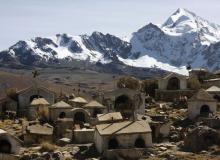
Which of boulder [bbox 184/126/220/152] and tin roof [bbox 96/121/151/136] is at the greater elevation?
tin roof [bbox 96/121/151/136]

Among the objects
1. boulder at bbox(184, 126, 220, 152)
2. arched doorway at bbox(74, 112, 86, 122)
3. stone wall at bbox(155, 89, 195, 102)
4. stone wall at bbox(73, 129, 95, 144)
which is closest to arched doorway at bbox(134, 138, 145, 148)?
boulder at bbox(184, 126, 220, 152)

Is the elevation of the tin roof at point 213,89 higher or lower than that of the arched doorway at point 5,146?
higher

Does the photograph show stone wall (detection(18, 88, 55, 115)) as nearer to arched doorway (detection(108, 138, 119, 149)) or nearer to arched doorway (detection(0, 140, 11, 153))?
arched doorway (detection(108, 138, 119, 149))

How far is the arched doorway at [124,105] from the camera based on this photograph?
3093 inches

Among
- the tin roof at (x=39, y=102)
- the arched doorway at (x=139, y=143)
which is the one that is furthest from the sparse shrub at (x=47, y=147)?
the tin roof at (x=39, y=102)

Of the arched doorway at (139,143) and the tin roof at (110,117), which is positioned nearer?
the arched doorway at (139,143)

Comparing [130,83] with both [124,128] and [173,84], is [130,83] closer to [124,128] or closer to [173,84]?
[173,84]

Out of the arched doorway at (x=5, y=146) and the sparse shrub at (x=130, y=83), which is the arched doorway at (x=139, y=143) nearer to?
the arched doorway at (x=5, y=146)

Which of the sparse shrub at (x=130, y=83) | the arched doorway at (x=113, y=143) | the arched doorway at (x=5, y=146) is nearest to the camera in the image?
the arched doorway at (x=5, y=146)

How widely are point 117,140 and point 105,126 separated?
3432 mm

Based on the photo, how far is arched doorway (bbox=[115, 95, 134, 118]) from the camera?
7856 centimetres

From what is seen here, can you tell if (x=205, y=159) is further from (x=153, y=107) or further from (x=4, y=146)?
(x=153, y=107)

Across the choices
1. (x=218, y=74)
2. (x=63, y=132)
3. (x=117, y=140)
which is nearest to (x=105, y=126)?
(x=117, y=140)

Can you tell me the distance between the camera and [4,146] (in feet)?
189
